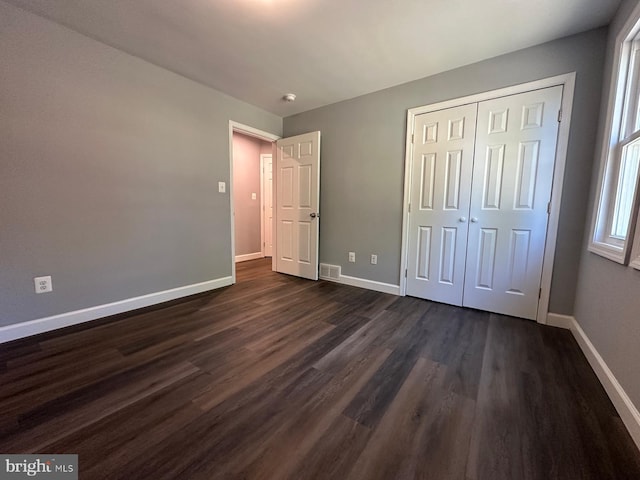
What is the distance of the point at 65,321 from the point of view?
2088mm

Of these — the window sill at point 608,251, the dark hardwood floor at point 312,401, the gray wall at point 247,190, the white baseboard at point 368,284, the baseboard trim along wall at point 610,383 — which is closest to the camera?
the dark hardwood floor at point 312,401

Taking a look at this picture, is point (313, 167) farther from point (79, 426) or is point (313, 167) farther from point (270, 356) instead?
point (79, 426)

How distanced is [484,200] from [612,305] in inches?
48.3

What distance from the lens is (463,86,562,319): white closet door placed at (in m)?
2.15

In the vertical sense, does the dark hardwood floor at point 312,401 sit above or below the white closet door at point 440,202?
below

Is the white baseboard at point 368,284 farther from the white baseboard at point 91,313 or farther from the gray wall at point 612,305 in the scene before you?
the white baseboard at point 91,313

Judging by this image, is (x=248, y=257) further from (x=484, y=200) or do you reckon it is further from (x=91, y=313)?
(x=484, y=200)

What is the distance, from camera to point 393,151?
115 inches

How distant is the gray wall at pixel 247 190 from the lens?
4621 mm

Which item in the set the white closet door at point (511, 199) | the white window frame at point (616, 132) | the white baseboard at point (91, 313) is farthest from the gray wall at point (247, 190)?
the white window frame at point (616, 132)

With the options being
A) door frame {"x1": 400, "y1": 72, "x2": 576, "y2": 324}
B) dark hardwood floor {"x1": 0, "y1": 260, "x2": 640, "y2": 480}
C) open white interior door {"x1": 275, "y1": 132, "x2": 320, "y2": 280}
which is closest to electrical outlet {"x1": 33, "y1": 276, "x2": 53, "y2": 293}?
dark hardwood floor {"x1": 0, "y1": 260, "x2": 640, "y2": 480}

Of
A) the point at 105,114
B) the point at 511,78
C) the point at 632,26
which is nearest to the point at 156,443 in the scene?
the point at 105,114

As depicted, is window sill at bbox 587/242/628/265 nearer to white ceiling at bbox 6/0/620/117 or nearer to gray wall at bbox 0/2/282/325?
white ceiling at bbox 6/0/620/117

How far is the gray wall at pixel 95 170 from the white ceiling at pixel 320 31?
Answer: 0.74 feet
